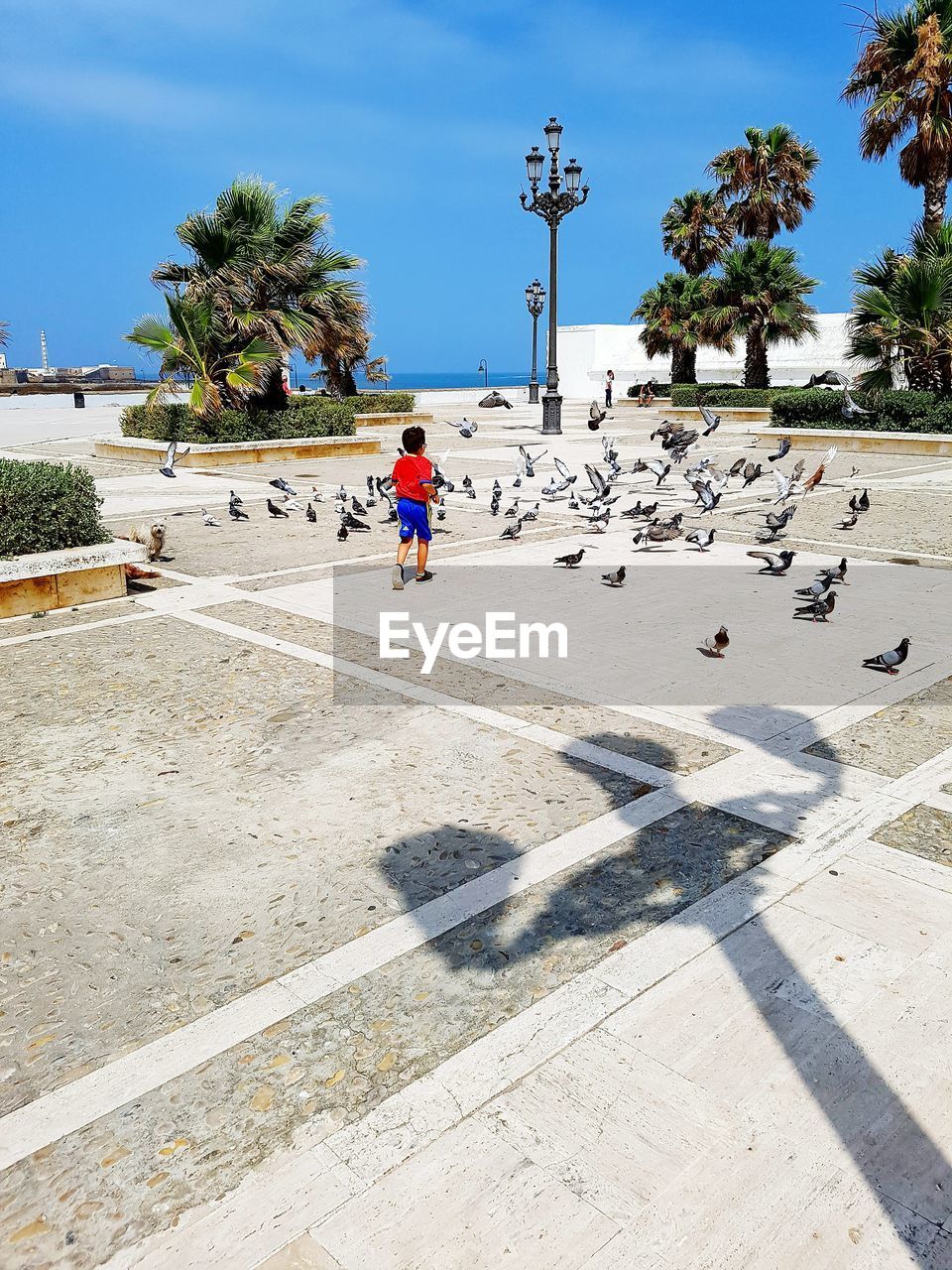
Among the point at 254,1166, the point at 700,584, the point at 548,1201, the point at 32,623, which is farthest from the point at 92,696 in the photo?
the point at 700,584

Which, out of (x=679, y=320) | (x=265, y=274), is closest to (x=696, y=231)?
(x=679, y=320)

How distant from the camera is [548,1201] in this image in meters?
2.35

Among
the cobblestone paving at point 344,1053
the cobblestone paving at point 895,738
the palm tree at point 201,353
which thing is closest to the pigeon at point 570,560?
the cobblestone paving at point 895,738

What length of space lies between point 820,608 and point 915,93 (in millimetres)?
21871

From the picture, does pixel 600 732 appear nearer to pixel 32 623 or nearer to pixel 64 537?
pixel 32 623

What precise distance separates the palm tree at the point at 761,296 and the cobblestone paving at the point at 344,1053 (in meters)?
29.6

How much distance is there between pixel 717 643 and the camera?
261 inches

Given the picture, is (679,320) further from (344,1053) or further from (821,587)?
(344,1053)

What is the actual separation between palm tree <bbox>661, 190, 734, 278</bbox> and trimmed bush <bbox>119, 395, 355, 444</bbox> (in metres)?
20.9

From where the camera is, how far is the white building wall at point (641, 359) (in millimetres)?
44000

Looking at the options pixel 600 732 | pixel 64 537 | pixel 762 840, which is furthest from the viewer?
pixel 64 537

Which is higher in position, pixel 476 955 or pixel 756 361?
pixel 756 361

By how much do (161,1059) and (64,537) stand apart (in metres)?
6.76

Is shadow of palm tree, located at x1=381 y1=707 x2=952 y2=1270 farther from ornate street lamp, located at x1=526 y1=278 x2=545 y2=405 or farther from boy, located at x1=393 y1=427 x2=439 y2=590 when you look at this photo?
ornate street lamp, located at x1=526 y1=278 x2=545 y2=405
